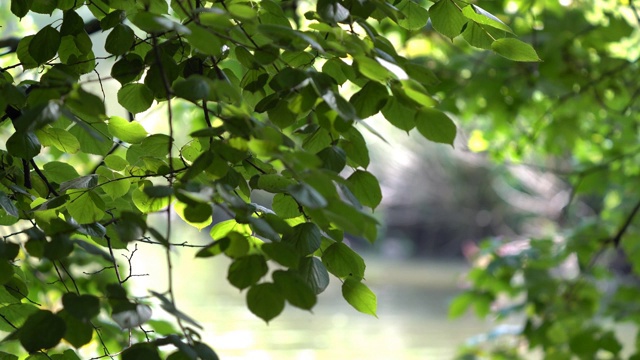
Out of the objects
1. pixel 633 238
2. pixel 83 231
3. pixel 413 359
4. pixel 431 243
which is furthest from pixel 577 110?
pixel 431 243

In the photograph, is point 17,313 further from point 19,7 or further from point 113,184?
point 19,7

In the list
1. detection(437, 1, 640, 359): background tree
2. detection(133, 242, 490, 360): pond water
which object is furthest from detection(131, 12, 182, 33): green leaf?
detection(133, 242, 490, 360): pond water

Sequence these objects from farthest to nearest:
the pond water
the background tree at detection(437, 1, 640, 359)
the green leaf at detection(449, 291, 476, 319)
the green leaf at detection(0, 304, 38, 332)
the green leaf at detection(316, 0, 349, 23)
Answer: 1. the pond water
2. the green leaf at detection(449, 291, 476, 319)
3. the background tree at detection(437, 1, 640, 359)
4. the green leaf at detection(0, 304, 38, 332)
5. the green leaf at detection(316, 0, 349, 23)

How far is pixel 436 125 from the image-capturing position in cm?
72

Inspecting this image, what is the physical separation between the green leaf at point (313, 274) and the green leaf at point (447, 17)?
0.28 meters

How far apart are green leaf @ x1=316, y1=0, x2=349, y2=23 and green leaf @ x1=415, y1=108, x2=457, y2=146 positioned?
11cm

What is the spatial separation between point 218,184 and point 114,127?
329 millimetres

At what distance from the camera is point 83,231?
748mm

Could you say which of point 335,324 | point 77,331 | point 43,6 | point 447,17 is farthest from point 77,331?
point 335,324

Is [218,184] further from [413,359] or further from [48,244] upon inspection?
[413,359]

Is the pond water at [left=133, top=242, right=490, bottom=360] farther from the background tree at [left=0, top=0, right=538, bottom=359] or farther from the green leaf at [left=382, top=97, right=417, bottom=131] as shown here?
the green leaf at [left=382, top=97, right=417, bottom=131]

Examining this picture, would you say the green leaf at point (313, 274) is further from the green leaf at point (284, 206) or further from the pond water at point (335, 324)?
the pond water at point (335, 324)

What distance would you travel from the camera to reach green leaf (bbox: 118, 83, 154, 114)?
2.82 feet

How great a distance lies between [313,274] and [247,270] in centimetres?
11
